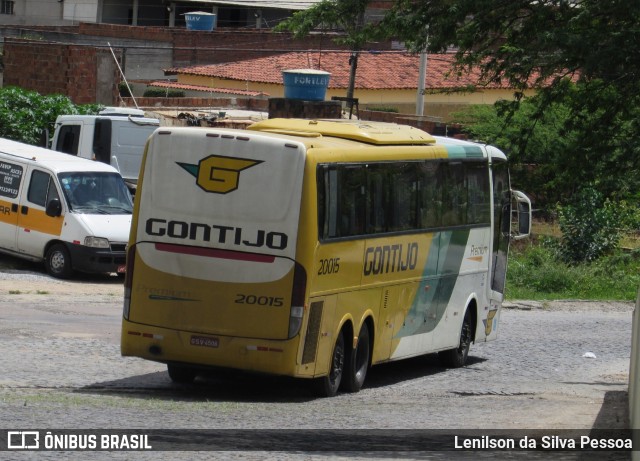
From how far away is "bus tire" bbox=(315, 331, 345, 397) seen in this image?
526 inches

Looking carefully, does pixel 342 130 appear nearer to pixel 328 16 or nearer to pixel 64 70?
pixel 328 16

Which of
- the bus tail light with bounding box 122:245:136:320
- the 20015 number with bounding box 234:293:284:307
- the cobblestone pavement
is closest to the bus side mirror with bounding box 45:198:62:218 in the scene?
the cobblestone pavement

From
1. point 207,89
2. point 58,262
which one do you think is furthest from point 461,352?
point 207,89

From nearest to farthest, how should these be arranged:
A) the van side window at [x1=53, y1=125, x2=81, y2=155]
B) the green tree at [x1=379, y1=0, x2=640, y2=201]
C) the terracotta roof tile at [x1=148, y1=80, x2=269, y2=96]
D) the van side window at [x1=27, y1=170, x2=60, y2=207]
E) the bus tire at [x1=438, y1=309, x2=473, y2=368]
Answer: the green tree at [x1=379, y1=0, x2=640, y2=201]
the bus tire at [x1=438, y1=309, x2=473, y2=368]
the van side window at [x1=27, y1=170, x2=60, y2=207]
the van side window at [x1=53, y1=125, x2=81, y2=155]
the terracotta roof tile at [x1=148, y1=80, x2=269, y2=96]

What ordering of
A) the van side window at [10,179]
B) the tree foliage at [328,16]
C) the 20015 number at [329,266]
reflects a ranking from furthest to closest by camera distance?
the van side window at [10,179] → the tree foliage at [328,16] → the 20015 number at [329,266]

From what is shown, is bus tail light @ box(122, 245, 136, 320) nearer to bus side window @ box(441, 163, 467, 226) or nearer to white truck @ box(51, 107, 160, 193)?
bus side window @ box(441, 163, 467, 226)

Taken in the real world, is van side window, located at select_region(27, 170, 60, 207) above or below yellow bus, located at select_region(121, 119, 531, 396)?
below

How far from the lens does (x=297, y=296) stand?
12328mm

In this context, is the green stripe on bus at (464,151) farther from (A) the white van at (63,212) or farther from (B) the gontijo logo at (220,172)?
(A) the white van at (63,212)

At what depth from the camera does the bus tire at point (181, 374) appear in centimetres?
1402

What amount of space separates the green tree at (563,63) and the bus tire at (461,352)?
5188mm

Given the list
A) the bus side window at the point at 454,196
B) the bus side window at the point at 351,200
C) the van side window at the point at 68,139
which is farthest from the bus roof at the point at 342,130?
the van side window at the point at 68,139

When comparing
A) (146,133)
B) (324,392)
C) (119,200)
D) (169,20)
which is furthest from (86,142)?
(169,20)

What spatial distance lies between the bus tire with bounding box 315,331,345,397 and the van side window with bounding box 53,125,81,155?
16.4 m
